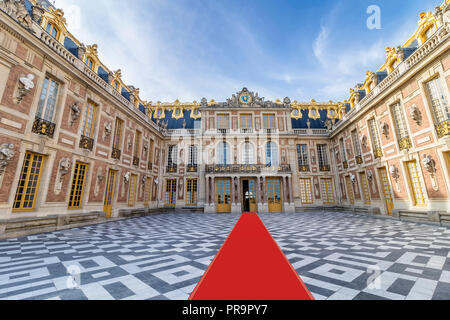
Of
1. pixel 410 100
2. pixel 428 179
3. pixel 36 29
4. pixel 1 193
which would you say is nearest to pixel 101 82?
pixel 36 29

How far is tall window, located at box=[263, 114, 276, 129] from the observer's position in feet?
67.5

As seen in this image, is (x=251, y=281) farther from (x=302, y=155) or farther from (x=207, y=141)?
(x=302, y=155)

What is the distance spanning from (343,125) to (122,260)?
18.7 meters

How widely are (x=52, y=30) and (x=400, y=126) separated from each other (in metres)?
19.5

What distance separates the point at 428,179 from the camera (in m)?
9.33

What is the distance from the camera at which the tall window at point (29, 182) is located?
7.47 metres

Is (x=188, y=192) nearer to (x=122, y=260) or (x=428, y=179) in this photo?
(x=122, y=260)

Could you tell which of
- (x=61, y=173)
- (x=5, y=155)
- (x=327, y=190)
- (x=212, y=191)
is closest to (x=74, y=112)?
(x=61, y=173)

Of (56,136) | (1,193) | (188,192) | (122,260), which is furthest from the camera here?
(188,192)

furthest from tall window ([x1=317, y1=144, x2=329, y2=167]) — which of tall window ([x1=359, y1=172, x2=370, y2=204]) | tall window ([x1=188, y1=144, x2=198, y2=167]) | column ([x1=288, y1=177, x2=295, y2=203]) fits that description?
tall window ([x1=188, y1=144, x2=198, y2=167])

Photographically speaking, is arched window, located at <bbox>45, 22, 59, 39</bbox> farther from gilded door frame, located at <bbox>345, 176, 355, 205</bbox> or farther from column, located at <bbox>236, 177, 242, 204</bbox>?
gilded door frame, located at <bbox>345, 176, 355, 205</bbox>

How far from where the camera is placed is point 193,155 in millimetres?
20203

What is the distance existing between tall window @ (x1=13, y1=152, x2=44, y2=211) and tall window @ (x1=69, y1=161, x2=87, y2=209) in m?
1.68

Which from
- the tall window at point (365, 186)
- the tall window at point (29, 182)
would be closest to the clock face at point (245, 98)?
the tall window at point (365, 186)
